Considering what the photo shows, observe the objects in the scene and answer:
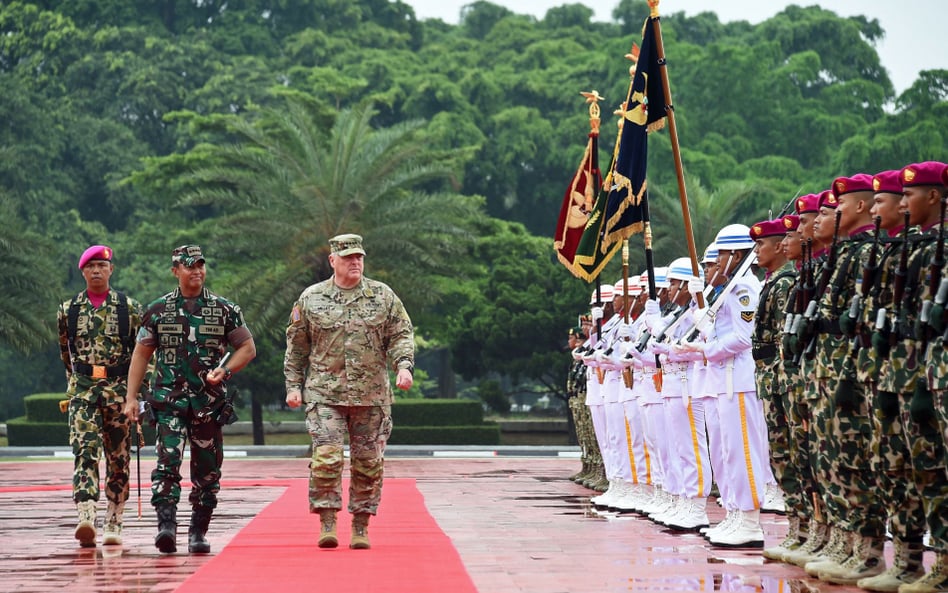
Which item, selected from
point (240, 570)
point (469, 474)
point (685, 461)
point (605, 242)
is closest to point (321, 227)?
point (469, 474)

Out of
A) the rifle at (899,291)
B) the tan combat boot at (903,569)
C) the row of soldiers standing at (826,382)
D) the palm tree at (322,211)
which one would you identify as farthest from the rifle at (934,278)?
the palm tree at (322,211)

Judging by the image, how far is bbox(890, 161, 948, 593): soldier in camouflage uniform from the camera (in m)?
7.57

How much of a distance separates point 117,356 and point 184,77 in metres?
46.8

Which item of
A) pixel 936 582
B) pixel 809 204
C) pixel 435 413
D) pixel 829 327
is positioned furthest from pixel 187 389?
pixel 435 413

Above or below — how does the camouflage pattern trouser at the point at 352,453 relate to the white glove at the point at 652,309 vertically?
below

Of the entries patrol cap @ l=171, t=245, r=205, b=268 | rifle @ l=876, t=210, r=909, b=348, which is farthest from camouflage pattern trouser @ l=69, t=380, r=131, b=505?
rifle @ l=876, t=210, r=909, b=348

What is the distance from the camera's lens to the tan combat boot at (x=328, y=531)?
10.4 m

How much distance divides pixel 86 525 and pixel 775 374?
191 inches

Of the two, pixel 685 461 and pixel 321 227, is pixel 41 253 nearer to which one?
pixel 321 227

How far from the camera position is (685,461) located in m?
12.5

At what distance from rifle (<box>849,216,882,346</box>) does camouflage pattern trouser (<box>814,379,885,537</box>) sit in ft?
1.01

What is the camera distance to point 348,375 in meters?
10.6

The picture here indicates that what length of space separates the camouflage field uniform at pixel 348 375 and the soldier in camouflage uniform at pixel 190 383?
480mm

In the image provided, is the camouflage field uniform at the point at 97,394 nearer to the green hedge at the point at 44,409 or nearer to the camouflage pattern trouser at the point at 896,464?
the camouflage pattern trouser at the point at 896,464
